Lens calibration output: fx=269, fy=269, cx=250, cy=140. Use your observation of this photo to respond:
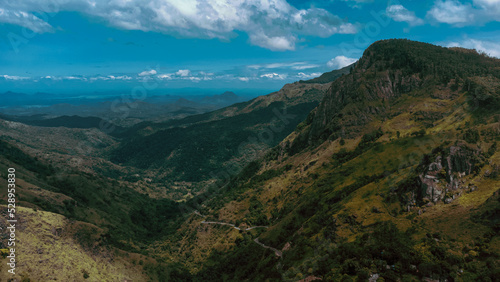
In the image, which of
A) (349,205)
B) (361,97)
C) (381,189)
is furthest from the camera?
(361,97)

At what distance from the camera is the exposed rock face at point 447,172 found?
6406 centimetres

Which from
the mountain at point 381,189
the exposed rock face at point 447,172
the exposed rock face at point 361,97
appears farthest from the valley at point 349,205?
the exposed rock face at point 361,97

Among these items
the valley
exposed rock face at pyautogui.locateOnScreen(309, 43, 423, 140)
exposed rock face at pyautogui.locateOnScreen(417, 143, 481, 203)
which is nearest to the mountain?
exposed rock face at pyautogui.locateOnScreen(417, 143, 481, 203)

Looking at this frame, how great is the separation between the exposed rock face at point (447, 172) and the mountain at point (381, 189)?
244mm

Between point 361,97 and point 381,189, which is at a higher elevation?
point 361,97

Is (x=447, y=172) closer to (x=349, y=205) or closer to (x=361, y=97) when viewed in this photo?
(x=349, y=205)

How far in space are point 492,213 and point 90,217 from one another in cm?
16103

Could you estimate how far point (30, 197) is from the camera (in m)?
118

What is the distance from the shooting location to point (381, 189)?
76750 mm

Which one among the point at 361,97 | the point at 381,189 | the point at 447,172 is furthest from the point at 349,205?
the point at 361,97

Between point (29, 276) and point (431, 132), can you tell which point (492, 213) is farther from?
point (29, 276)

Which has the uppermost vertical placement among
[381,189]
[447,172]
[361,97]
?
[361,97]

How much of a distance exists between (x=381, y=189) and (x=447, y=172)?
1693 centimetres

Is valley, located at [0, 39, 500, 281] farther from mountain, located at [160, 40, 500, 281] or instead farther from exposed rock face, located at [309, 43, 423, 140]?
exposed rock face, located at [309, 43, 423, 140]
